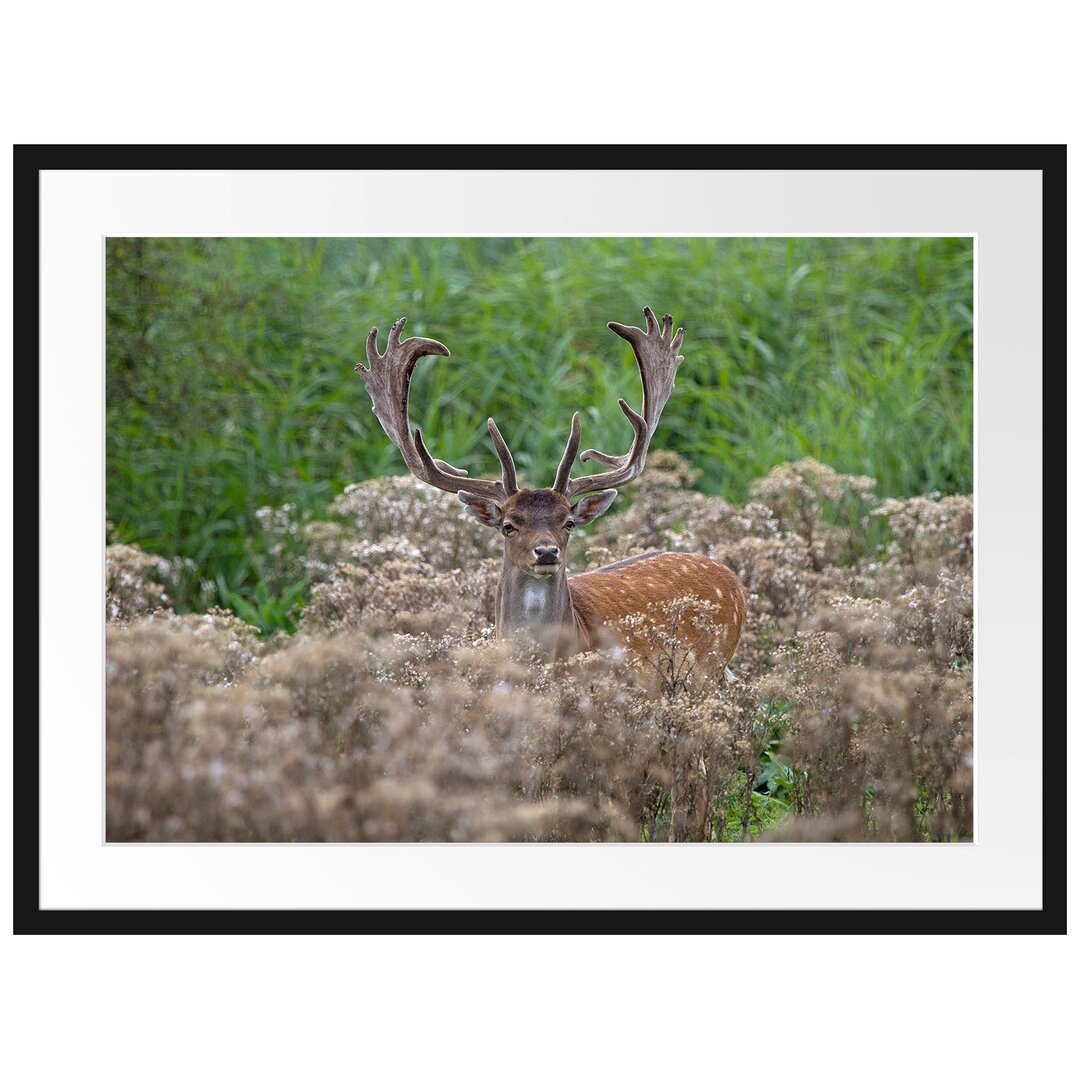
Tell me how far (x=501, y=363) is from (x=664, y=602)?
503cm

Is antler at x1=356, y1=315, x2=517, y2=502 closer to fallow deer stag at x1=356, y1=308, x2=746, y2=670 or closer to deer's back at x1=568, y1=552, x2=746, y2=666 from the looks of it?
fallow deer stag at x1=356, y1=308, x2=746, y2=670

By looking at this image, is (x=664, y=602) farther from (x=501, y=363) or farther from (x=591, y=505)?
(x=501, y=363)

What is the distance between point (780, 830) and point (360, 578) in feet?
9.79

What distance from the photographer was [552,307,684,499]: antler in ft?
22.1

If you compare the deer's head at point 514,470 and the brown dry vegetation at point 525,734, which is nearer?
the brown dry vegetation at point 525,734

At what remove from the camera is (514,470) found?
258 inches

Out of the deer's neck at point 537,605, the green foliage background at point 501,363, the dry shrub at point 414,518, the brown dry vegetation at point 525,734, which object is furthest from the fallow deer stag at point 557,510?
the green foliage background at point 501,363

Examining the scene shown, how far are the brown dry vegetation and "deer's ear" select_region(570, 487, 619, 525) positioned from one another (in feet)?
1.84

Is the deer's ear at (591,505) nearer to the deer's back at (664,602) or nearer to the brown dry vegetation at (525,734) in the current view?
the deer's back at (664,602)

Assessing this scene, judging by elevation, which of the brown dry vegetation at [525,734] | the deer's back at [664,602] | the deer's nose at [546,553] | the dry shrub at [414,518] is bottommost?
the brown dry vegetation at [525,734]

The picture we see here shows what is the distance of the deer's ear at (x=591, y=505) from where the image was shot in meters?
6.75

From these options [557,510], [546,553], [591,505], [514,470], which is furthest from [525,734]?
[591,505]
